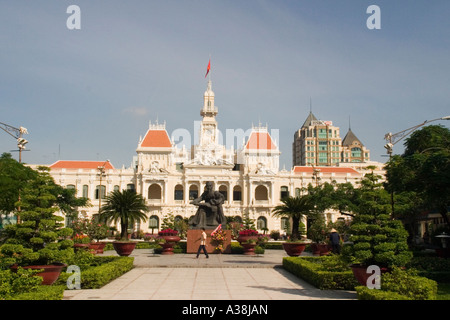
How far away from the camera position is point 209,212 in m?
27.3

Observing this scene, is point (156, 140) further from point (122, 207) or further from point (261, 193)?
point (122, 207)

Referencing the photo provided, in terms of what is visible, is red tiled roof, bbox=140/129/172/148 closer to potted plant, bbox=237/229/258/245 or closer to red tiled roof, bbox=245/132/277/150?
red tiled roof, bbox=245/132/277/150

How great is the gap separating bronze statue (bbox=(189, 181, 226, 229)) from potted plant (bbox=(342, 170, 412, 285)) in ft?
46.1

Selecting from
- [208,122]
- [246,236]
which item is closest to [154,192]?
[208,122]

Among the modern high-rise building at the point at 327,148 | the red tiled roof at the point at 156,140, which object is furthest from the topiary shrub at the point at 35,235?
the modern high-rise building at the point at 327,148

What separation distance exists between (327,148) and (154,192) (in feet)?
225

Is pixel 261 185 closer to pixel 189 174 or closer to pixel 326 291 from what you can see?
pixel 189 174

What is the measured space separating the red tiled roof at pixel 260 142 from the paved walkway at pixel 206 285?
50452 millimetres

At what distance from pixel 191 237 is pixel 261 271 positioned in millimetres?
8682

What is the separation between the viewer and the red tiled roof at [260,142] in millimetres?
69812

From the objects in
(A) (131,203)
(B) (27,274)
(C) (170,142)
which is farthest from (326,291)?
(C) (170,142)

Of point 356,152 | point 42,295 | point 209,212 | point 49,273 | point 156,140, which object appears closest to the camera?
point 42,295

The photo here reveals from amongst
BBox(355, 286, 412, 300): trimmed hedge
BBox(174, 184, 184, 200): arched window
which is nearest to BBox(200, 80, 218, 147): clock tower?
BBox(174, 184, 184, 200): arched window

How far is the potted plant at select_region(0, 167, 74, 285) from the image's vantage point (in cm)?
1271
